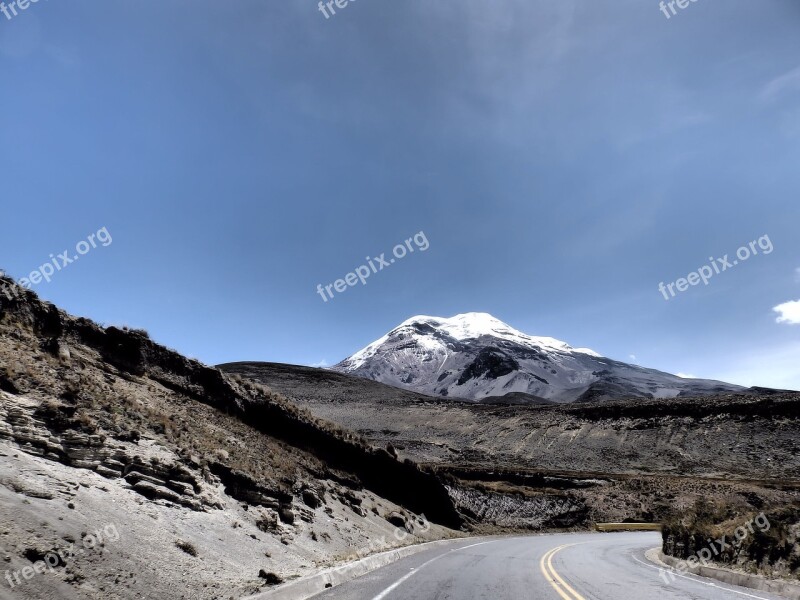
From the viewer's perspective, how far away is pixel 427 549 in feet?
67.0

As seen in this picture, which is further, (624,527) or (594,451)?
(594,451)

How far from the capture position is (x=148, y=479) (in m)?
10.4

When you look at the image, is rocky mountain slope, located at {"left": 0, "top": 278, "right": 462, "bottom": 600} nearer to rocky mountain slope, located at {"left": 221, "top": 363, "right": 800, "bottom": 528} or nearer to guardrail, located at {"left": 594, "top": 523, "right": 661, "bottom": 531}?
rocky mountain slope, located at {"left": 221, "top": 363, "right": 800, "bottom": 528}

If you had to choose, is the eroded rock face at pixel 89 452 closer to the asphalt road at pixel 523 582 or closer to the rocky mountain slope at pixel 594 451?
the asphalt road at pixel 523 582

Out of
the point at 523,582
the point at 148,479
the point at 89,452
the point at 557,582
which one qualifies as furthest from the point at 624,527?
the point at 89,452

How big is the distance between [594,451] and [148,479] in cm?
6231

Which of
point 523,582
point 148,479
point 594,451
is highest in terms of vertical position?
point 148,479

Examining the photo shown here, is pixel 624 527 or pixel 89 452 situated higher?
pixel 89 452

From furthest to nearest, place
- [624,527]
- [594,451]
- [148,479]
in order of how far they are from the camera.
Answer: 1. [594,451]
2. [624,527]
3. [148,479]

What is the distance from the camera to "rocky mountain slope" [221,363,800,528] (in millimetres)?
41594

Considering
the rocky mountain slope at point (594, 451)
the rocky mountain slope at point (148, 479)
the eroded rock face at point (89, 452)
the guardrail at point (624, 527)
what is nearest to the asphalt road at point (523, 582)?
the rocky mountain slope at point (148, 479)

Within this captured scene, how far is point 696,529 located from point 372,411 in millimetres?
75460

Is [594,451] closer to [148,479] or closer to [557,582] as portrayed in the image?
[557,582]

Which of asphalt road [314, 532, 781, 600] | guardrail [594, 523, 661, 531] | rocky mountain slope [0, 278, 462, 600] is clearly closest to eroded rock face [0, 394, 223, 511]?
rocky mountain slope [0, 278, 462, 600]
